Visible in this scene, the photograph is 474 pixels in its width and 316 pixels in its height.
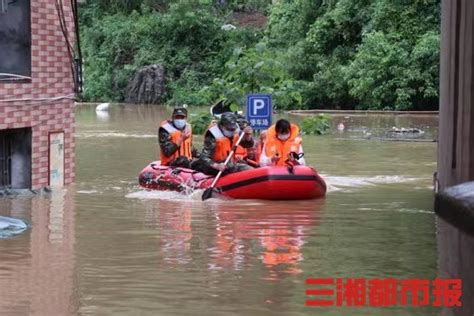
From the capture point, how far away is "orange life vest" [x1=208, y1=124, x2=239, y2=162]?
56.5 ft

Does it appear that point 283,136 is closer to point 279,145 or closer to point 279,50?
point 279,145

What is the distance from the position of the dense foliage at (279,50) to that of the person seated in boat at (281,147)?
9274 mm

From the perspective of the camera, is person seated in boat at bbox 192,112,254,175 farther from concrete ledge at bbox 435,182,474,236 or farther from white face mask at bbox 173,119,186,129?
concrete ledge at bbox 435,182,474,236

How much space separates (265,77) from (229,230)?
552 inches

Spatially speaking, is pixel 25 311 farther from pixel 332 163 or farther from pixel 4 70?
pixel 332 163

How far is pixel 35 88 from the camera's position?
50.9ft

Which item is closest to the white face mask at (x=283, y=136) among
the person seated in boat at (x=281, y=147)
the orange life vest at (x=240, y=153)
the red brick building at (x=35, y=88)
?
the person seated in boat at (x=281, y=147)

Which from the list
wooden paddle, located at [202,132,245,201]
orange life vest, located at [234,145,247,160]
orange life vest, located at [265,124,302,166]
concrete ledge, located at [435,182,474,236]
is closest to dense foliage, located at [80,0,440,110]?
orange life vest, located at [234,145,247,160]

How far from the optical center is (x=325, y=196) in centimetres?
1688

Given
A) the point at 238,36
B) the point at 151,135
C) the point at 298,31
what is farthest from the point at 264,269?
the point at 238,36

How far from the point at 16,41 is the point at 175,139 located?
3.65 meters

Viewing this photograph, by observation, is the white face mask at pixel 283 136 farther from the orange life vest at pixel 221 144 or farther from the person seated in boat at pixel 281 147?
the orange life vest at pixel 221 144

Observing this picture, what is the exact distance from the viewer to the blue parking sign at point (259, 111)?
17984 mm

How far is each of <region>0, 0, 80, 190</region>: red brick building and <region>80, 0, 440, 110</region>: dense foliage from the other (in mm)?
10197
